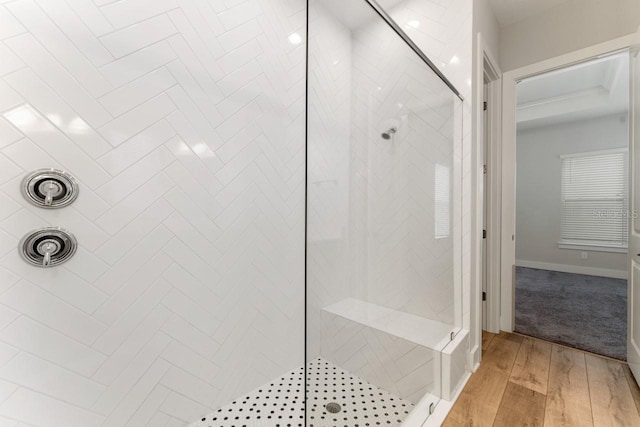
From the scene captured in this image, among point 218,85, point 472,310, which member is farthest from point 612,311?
point 218,85

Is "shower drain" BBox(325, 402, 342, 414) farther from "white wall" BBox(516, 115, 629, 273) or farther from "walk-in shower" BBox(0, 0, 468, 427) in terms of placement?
"white wall" BBox(516, 115, 629, 273)

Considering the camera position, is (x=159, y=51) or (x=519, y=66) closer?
(x=159, y=51)

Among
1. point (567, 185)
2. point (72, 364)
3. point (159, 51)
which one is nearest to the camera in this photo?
point (72, 364)

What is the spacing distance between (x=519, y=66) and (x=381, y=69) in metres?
1.98

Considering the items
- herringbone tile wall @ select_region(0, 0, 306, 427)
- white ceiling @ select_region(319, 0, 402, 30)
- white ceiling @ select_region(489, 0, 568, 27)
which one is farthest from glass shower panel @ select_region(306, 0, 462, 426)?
white ceiling @ select_region(489, 0, 568, 27)

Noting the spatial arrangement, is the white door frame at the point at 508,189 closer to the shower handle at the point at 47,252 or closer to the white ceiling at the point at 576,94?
the white ceiling at the point at 576,94

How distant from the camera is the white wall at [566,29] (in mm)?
2037

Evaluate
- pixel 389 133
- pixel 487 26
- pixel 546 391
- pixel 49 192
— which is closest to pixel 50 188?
pixel 49 192

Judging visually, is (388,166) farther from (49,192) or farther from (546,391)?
(546,391)

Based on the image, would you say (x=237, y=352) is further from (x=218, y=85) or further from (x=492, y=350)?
(x=492, y=350)

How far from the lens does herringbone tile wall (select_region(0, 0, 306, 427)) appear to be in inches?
41.3

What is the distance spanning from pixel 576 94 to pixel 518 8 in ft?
9.60

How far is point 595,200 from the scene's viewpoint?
4.73 m

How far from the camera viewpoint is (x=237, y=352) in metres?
1.66
